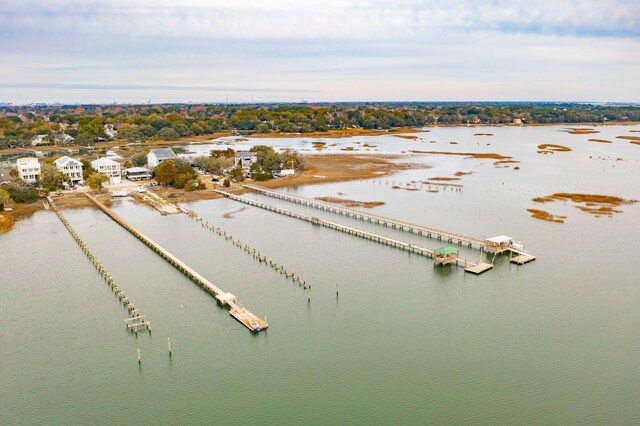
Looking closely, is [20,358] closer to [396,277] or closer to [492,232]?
[396,277]

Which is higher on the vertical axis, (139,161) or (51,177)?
(139,161)

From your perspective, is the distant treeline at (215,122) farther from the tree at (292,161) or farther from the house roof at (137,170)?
the tree at (292,161)

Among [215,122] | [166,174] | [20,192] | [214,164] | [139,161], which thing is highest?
[215,122]

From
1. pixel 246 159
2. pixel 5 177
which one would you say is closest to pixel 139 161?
pixel 246 159

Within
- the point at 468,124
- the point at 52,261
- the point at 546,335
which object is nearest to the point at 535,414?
the point at 546,335

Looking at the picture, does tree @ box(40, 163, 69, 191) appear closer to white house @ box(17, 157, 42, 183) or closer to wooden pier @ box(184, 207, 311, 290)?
white house @ box(17, 157, 42, 183)

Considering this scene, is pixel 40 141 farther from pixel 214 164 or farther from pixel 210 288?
pixel 210 288

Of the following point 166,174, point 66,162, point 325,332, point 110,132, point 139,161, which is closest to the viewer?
point 325,332
